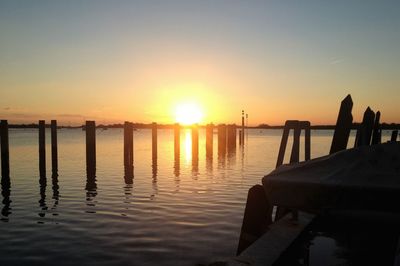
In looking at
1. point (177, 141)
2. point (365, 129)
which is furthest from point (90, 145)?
point (365, 129)

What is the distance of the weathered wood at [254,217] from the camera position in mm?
6746

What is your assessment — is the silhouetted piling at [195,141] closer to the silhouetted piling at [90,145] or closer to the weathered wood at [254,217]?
the silhouetted piling at [90,145]

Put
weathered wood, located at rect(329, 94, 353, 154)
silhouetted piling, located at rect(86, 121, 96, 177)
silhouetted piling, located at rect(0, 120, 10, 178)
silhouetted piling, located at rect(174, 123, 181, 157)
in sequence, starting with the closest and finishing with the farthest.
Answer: weathered wood, located at rect(329, 94, 353, 154), silhouetted piling, located at rect(0, 120, 10, 178), silhouetted piling, located at rect(86, 121, 96, 177), silhouetted piling, located at rect(174, 123, 181, 157)

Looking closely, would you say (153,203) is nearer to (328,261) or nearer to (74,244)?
(74,244)

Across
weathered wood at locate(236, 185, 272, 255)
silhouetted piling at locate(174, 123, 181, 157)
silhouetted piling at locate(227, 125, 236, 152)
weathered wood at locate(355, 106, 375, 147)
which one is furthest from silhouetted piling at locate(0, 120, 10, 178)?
silhouetted piling at locate(227, 125, 236, 152)

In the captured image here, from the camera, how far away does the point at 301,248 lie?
7.57m

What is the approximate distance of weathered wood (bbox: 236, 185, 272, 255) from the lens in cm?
675

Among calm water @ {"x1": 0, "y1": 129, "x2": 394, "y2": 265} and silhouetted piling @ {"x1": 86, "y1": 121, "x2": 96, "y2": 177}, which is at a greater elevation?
silhouetted piling @ {"x1": 86, "y1": 121, "x2": 96, "y2": 177}

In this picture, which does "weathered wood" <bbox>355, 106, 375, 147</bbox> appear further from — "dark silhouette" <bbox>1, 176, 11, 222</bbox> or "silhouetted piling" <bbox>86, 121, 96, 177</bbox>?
"silhouetted piling" <bbox>86, 121, 96, 177</bbox>

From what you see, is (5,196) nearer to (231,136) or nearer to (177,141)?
(177,141)

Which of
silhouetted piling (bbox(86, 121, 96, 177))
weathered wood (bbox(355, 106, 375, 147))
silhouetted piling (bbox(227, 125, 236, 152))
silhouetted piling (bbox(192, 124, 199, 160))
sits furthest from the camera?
silhouetted piling (bbox(227, 125, 236, 152))

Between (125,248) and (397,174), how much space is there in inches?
230

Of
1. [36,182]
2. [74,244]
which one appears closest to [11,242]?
[74,244]

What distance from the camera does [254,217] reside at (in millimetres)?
6820
